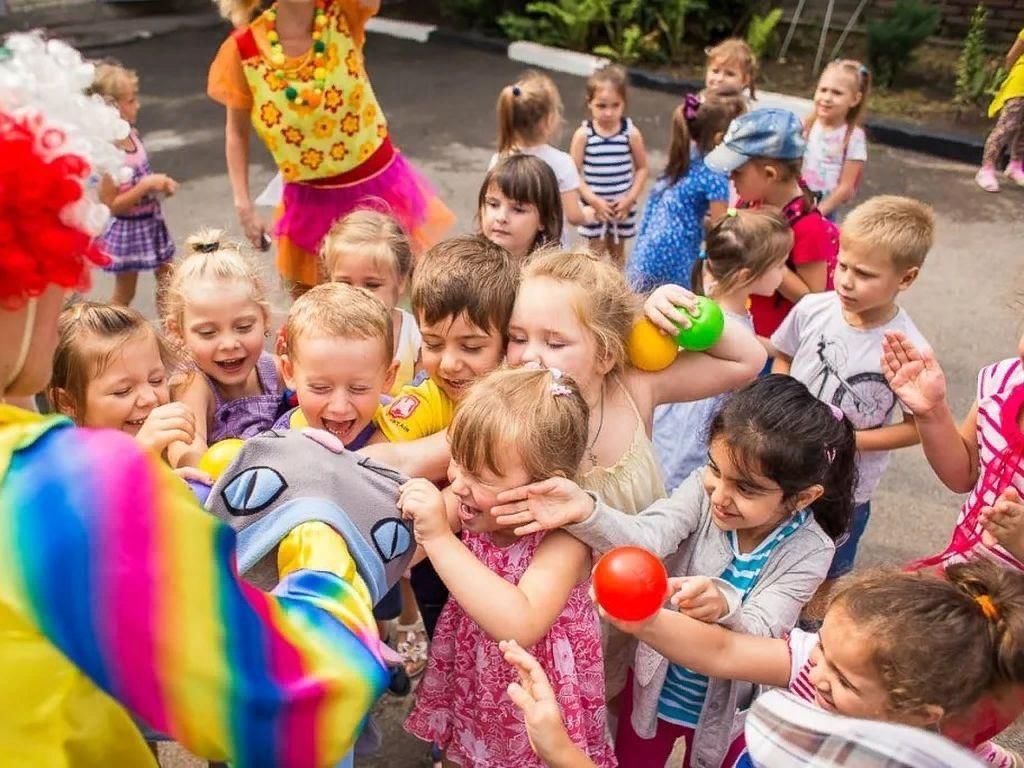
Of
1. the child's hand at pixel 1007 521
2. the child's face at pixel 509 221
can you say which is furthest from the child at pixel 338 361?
the child's hand at pixel 1007 521

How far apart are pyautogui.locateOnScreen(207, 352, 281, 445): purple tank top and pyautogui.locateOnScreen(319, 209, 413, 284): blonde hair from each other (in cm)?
54

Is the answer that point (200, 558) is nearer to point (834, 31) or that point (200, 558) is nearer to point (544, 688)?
point (544, 688)

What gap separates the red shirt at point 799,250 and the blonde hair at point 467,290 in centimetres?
172

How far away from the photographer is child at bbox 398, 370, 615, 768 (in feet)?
6.00

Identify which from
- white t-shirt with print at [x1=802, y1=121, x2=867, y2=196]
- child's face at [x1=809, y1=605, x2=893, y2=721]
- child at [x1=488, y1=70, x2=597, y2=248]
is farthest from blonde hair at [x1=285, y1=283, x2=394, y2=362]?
white t-shirt with print at [x1=802, y1=121, x2=867, y2=196]

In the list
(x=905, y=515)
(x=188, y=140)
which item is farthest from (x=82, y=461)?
(x=188, y=140)

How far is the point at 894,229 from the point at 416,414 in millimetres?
1657

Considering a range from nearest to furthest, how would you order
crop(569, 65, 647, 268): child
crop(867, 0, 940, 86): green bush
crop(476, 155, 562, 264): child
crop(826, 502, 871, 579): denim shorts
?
1. crop(826, 502, 871, 579): denim shorts
2. crop(476, 155, 562, 264): child
3. crop(569, 65, 647, 268): child
4. crop(867, 0, 940, 86): green bush

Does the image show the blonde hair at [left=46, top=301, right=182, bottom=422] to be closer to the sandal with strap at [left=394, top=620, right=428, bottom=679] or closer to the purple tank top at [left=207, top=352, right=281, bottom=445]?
the purple tank top at [left=207, top=352, right=281, bottom=445]

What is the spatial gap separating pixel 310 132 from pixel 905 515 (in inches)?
117

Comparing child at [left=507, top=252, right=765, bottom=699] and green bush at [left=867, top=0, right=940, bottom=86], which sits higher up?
child at [left=507, top=252, right=765, bottom=699]

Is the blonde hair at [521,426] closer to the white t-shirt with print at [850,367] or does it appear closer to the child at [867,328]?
the white t-shirt with print at [850,367]

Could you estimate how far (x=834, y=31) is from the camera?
11258mm

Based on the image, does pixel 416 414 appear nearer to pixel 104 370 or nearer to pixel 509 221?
pixel 104 370
